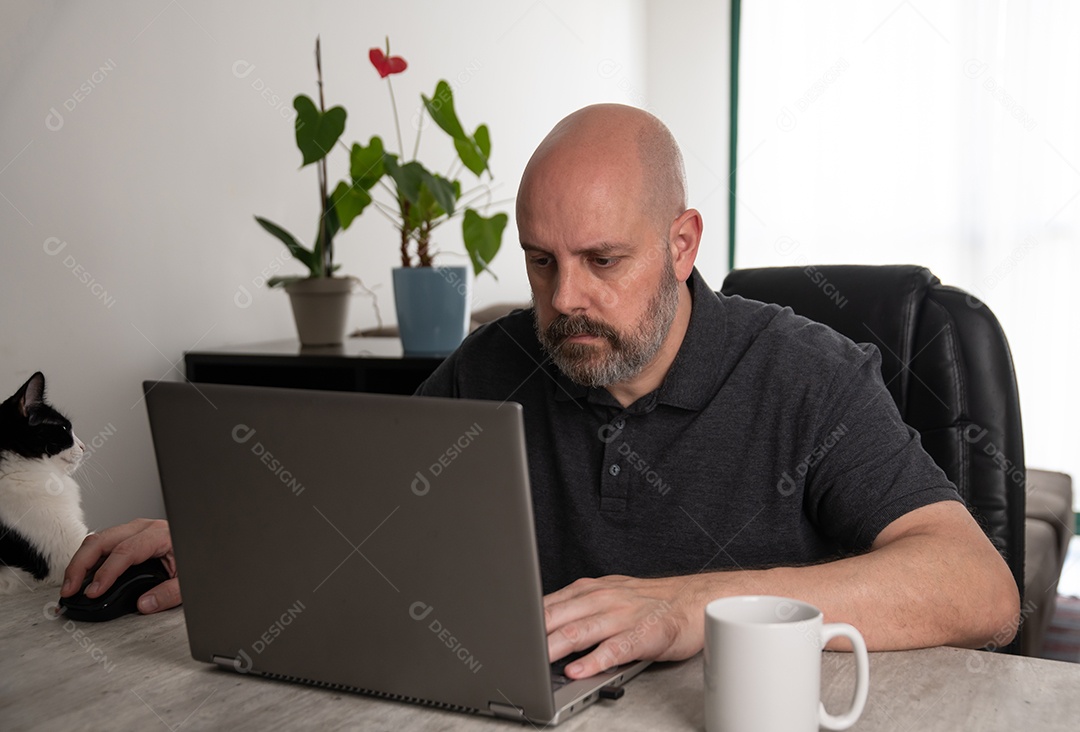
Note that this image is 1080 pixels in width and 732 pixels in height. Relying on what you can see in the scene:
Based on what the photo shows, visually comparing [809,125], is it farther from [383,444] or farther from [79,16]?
[383,444]

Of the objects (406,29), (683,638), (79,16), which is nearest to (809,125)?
(406,29)

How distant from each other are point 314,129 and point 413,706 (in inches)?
61.6

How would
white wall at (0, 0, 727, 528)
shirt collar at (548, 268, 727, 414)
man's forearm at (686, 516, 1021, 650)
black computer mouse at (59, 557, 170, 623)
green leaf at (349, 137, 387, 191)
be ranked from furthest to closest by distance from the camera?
green leaf at (349, 137, 387, 191), white wall at (0, 0, 727, 528), shirt collar at (548, 268, 727, 414), black computer mouse at (59, 557, 170, 623), man's forearm at (686, 516, 1021, 650)

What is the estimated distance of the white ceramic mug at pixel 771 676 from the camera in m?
0.72

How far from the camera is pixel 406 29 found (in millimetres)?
3023

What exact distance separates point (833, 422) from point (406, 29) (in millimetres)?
2232

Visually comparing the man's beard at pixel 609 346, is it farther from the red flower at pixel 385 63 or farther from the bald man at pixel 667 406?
the red flower at pixel 385 63

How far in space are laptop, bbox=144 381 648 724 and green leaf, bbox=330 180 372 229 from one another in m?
1.39

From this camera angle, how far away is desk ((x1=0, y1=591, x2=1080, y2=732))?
2.57 feet

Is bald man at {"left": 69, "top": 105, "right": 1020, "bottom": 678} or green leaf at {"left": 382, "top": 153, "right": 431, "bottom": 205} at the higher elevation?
green leaf at {"left": 382, "top": 153, "right": 431, "bottom": 205}

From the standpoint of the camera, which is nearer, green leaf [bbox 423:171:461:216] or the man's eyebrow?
the man's eyebrow

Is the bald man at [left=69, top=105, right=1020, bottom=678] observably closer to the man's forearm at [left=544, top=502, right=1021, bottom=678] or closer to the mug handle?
the man's forearm at [left=544, top=502, right=1021, bottom=678]

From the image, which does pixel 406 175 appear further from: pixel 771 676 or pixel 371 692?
pixel 771 676

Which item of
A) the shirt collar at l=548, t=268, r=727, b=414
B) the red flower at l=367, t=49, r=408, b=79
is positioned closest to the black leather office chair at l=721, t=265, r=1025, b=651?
the shirt collar at l=548, t=268, r=727, b=414
